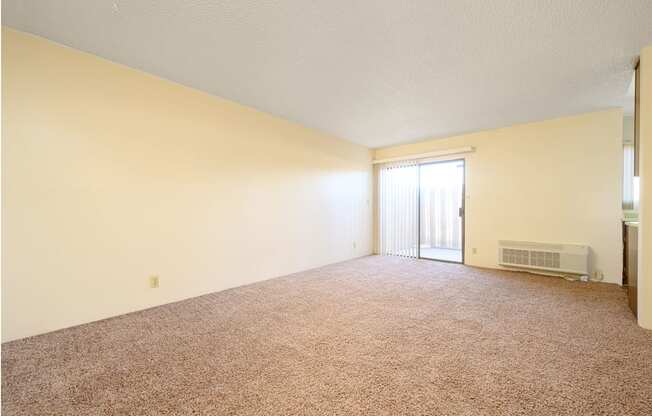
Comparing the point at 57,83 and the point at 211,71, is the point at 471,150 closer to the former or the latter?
the point at 211,71

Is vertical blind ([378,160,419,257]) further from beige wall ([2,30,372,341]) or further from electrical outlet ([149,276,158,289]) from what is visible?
electrical outlet ([149,276,158,289])

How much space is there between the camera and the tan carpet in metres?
1.63

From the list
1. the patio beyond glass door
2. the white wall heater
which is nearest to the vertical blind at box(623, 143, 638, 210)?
the white wall heater

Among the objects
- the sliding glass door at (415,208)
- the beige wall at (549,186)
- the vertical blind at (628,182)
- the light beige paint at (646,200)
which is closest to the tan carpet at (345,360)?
the light beige paint at (646,200)

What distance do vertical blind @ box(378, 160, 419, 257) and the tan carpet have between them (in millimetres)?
2526

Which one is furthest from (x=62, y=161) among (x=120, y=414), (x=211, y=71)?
(x=120, y=414)

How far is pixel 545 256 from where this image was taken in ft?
13.6

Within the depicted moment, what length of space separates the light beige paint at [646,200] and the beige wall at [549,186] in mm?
1682

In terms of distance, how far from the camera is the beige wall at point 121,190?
232 centimetres

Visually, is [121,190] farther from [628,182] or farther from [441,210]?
[441,210]

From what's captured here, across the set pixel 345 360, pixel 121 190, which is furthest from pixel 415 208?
pixel 121 190

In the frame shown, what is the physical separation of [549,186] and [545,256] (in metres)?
1.00

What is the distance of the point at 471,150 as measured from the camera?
486 cm

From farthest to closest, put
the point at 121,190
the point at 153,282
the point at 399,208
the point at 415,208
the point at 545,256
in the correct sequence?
the point at 399,208
the point at 415,208
the point at 545,256
the point at 153,282
the point at 121,190
